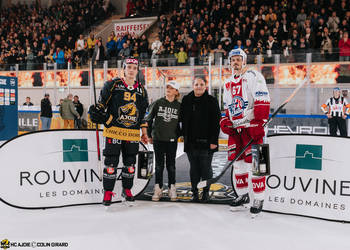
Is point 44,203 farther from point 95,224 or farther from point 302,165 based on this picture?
point 302,165

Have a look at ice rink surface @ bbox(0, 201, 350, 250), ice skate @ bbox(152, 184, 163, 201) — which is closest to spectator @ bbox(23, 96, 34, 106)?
ice rink surface @ bbox(0, 201, 350, 250)

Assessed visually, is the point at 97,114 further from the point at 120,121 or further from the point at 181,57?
the point at 181,57

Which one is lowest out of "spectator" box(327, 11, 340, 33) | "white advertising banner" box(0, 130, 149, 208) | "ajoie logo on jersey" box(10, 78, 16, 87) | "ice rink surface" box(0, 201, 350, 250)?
"ice rink surface" box(0, 201, 350, 250)

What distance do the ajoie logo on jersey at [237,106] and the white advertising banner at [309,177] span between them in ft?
1.57

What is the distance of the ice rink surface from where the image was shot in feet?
8.48

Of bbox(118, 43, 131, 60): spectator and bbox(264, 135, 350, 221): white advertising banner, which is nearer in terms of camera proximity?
bbox(264, 135, 350, 221): white advertising banner

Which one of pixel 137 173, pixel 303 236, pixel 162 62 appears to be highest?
pixel 162 62

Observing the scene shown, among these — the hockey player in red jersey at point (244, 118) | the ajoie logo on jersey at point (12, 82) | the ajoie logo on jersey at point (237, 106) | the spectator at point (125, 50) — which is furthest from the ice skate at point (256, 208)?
the spectator at point (125, 50)

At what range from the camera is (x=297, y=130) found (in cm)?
867

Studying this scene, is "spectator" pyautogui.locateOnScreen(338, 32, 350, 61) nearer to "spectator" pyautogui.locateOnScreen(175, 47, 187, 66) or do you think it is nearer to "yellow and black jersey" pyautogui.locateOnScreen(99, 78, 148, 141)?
"spectator" pyautogui.locateOnScreen(175, 47, 187, 66)

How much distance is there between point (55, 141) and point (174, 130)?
50.4 inches

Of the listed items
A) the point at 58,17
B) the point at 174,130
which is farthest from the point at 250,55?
the point at 58,17

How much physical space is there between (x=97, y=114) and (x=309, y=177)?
208 centimetres

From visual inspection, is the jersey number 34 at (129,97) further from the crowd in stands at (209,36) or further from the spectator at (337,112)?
the spectator at (337,112)
